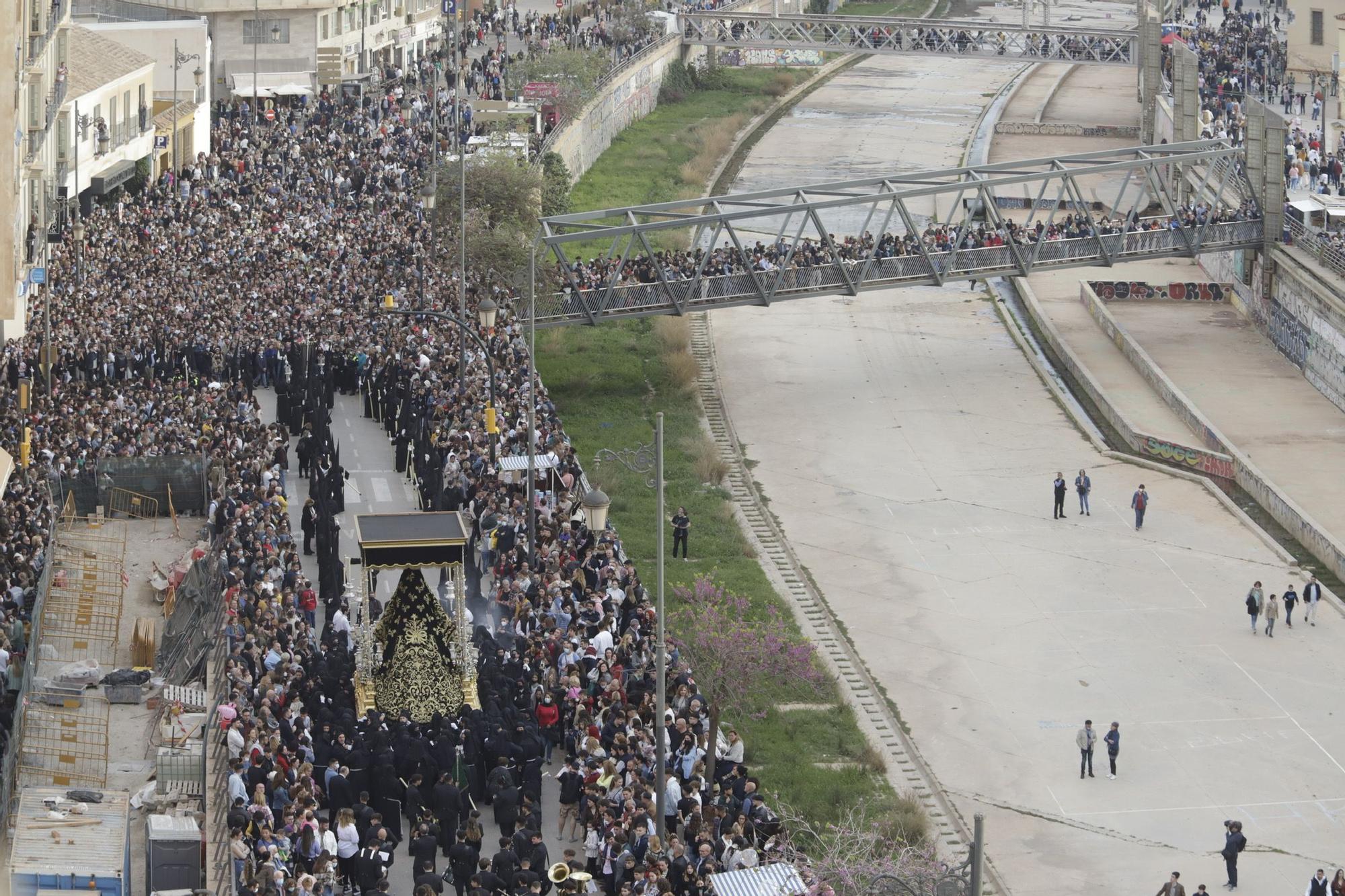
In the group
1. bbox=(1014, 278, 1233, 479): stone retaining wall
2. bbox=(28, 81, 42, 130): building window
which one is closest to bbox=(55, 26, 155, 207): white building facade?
bbox=(28, 81, 42, 130): building window

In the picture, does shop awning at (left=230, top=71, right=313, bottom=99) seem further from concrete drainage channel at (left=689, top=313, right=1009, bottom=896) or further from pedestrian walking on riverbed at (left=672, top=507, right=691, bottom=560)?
pedestrian walking on riverbed at (left=672, top=507, right=691, bottom=560)

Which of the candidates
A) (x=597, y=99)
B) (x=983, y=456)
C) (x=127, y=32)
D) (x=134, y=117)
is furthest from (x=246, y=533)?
(x=597, y=99)

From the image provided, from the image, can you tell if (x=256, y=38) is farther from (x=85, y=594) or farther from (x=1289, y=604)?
(x=1289, y=604)

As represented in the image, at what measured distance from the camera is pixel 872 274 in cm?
6544

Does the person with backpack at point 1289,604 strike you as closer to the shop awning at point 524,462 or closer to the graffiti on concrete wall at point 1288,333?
the shop awning at point 524,462

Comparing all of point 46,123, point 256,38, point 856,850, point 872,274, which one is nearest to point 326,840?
point 856,850

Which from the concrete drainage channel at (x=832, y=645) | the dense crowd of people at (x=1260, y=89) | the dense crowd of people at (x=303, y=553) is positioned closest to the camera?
the dense crowd of people at (x=303, y=553)

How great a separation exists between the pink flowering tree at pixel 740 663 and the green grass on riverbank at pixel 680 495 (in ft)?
1.48

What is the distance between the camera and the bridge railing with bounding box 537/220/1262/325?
62219 mm

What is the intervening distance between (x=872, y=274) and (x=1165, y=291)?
519 inches

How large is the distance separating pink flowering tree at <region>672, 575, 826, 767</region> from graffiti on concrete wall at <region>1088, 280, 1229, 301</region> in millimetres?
34057

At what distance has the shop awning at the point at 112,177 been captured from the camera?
74.0 metres

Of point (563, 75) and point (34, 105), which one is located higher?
point (563, 75)

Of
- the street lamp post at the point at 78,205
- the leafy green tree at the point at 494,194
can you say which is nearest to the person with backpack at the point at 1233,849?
the street lamp post at the point at 78,205
